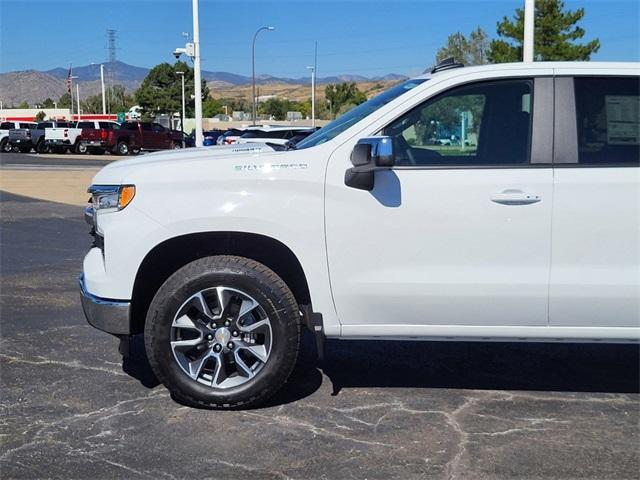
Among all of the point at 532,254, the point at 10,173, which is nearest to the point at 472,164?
the point at 532,254

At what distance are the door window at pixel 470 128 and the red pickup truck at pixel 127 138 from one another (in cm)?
3743

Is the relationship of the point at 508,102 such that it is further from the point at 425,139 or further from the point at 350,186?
the point at 350,186

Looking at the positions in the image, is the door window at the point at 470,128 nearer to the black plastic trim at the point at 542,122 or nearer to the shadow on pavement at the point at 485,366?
the black plastic trim at the point at 542,122

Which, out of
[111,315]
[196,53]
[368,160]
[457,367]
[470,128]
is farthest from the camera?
[196,53]

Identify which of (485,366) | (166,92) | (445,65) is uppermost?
(166,92)

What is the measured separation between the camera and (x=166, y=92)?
101 m

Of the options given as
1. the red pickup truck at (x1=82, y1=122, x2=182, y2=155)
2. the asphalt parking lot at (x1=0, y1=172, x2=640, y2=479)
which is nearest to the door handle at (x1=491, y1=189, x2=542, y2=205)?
the asphalt parking lot at (x1=0, y1=172, x2=640, y2=479)

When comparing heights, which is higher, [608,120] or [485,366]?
[608,120]

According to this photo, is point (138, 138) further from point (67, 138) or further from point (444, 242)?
point (444, 242)

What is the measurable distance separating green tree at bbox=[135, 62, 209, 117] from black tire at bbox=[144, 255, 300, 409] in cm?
9875

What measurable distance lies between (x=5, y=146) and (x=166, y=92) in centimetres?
5753

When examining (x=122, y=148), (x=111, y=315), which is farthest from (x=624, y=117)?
(x=122, y=148)

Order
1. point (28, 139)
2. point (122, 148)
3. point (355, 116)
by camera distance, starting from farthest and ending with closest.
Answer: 1. point (28, 139)
2. point (122, 148)
3. point (355, 116)

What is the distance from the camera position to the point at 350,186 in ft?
14.7
